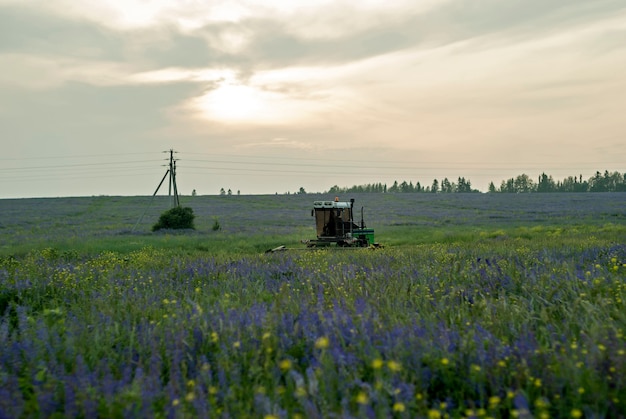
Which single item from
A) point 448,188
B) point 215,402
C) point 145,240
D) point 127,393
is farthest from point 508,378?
point 448,188

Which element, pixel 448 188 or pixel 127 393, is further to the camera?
pixel 448 188

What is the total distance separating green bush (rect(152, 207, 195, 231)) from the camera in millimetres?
29234

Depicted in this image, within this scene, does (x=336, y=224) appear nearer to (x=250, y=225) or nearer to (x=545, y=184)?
(x=250, y=225)

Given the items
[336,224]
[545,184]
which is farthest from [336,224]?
[545,184]

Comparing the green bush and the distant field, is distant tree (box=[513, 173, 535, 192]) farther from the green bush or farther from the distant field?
the green bush

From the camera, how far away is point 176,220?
29328mm

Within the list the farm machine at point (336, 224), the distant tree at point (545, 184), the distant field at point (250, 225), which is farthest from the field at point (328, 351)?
the distant tree at point (545, 184)

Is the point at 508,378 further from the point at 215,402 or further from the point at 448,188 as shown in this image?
the point at 448,188

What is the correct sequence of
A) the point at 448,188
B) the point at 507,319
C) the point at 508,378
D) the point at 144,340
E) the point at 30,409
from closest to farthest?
the point at 30,409
the point at 508,378
the point at 144,340
the point at 507,319
the point at 448,188

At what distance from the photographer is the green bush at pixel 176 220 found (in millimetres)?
29234

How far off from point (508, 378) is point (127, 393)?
7.08 feet

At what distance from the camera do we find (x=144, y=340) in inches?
144

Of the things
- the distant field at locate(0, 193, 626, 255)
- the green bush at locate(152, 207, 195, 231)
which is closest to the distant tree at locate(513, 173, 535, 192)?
the distant field at locate(0, 193, 626, 255)

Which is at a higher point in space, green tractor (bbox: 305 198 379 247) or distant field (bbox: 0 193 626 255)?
green tractor (bbox: 305 198 379 247)
